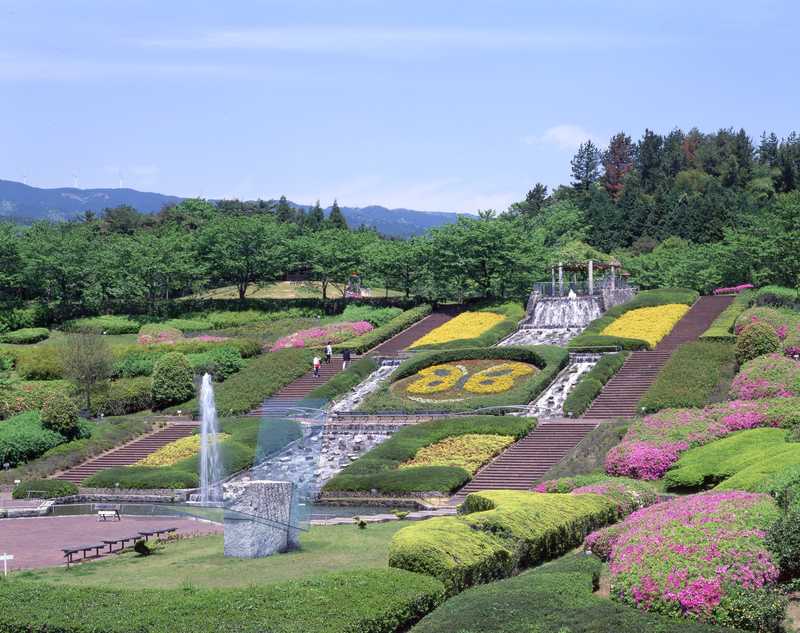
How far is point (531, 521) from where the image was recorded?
22922mm

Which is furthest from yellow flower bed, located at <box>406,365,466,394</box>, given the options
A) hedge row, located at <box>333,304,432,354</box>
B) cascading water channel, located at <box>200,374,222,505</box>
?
cascading water channel, located at <box>200,374,222,505</box>

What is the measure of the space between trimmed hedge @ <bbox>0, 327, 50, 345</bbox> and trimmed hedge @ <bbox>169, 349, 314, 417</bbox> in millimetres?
16961

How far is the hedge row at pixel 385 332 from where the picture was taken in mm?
55562

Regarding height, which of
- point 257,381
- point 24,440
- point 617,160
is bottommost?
point 24,440

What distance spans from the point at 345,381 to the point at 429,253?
18313 millimetres

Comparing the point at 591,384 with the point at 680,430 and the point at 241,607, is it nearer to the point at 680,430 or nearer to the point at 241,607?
the point at 680,430

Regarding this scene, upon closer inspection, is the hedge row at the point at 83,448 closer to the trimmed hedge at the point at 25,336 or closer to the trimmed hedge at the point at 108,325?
the trimmed hedge at the point at 25,336

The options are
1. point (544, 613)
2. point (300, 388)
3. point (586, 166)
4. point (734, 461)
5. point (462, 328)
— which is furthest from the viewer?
point (586, 166)

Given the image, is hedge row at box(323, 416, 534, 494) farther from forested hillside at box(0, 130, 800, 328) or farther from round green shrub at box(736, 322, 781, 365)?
forested hillside at box(0, 130, 800, 328)

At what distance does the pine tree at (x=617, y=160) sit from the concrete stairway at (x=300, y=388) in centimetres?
7964

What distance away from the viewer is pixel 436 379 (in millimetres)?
48031

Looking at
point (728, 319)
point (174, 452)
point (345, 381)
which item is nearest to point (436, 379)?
point (345, 381)

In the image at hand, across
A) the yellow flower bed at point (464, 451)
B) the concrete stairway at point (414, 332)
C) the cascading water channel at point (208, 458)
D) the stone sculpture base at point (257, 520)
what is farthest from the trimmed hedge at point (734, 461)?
the concrete stairway at point (414, 332)

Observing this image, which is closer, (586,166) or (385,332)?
(385,332)
